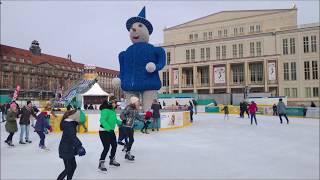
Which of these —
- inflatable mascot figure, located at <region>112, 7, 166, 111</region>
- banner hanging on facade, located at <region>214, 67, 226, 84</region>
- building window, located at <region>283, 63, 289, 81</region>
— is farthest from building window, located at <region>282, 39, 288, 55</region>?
inflatable mascot figure, located at <region>112, 7, 166, 111</region>

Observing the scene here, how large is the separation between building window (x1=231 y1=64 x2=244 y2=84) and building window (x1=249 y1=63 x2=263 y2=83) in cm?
156

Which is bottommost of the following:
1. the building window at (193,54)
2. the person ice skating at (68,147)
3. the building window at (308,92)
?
the person ice skating at (68,147)

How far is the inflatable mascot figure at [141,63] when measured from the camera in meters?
14.9

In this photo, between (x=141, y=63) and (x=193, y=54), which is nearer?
(x=141, y=63)

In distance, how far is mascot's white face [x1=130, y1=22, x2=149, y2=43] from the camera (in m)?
15.0

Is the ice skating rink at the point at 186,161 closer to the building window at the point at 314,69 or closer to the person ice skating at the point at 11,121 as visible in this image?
the person ice skating at the point at 11,121

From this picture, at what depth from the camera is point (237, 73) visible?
49.9 m

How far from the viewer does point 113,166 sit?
21.6ft

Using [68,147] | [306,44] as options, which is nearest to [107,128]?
[68,147]

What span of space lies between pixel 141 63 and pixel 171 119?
3.38 m

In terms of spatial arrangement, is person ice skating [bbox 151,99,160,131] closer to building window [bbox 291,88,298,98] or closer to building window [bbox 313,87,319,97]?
building window [bbox 291,88,298,98]

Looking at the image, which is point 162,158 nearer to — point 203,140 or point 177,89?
point 203,140

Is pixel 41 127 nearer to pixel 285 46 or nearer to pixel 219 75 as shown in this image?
pixel 219 75

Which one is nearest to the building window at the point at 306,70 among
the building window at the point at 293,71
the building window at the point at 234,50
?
the building window at the point at 293,71
